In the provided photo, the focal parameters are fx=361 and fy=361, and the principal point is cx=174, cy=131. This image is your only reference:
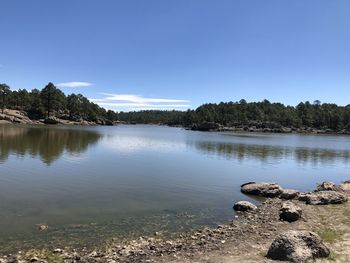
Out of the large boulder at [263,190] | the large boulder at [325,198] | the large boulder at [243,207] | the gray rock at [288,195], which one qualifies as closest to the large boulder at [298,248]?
the large boulder at [243,207]

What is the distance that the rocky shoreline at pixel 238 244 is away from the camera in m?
15.5

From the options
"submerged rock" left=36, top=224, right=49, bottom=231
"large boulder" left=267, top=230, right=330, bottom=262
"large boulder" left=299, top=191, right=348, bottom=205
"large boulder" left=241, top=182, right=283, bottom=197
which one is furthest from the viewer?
"large boulder" left=241, top=182, right=283, bottom=197

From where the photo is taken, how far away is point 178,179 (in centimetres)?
3972

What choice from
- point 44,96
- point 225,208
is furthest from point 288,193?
point 44,96

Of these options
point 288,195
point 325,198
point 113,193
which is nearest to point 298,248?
point 325,198

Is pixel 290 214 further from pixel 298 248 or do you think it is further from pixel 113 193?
pixel 113 193

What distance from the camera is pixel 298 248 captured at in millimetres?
15211

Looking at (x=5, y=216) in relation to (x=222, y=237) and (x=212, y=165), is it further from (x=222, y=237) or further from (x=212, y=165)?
(x=212, y=165)

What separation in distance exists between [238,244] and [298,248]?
383 cm

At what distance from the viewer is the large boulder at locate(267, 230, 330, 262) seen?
588 inches

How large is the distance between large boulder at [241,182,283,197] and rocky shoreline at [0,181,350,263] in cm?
620

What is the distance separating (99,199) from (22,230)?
8.91 m

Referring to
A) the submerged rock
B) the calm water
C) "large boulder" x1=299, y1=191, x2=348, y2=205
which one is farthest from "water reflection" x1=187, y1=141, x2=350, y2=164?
the submerged rock

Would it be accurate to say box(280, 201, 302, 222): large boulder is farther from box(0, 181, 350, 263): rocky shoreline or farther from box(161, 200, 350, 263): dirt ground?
box(161, 200, 350, 263): dirt ground
